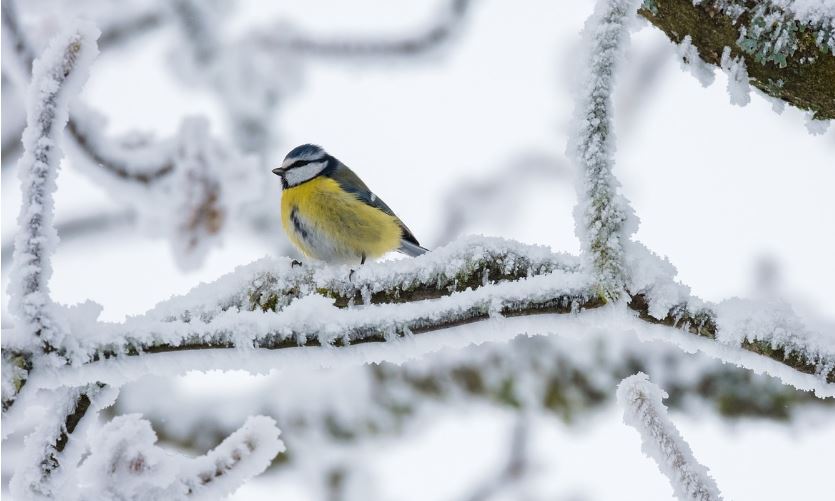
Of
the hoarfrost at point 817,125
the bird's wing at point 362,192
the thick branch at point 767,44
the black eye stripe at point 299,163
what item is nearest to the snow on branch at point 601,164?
the thick branch at point 767,44

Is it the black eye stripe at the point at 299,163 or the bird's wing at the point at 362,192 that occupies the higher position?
the black eye stripe at the point at 299,163

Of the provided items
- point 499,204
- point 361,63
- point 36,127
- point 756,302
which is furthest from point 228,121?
point 756,302

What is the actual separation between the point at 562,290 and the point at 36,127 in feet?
2.46

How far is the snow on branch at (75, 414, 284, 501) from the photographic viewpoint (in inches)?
43.6

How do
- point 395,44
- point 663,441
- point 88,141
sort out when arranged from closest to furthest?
1. point 663,441
2. point 88,141
3. point 395,44

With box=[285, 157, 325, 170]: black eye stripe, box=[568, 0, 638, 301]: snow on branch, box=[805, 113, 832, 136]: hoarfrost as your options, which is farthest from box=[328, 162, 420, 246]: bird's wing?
box=[568, 0, 638, 301]: snow on branch

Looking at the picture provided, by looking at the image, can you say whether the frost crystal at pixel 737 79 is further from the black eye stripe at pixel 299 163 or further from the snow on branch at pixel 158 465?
the black eye stripe at pixel 299 163

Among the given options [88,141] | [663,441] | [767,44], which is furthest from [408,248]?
[663,441]

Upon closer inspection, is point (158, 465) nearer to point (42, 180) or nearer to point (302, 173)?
point (42, 180)

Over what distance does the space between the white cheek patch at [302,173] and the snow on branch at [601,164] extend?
7.51ft

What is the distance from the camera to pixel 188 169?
2.24 meters

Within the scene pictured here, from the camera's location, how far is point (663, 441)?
3.34ft

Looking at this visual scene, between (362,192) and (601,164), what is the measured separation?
2.28m

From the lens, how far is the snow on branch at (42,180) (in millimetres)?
1104
